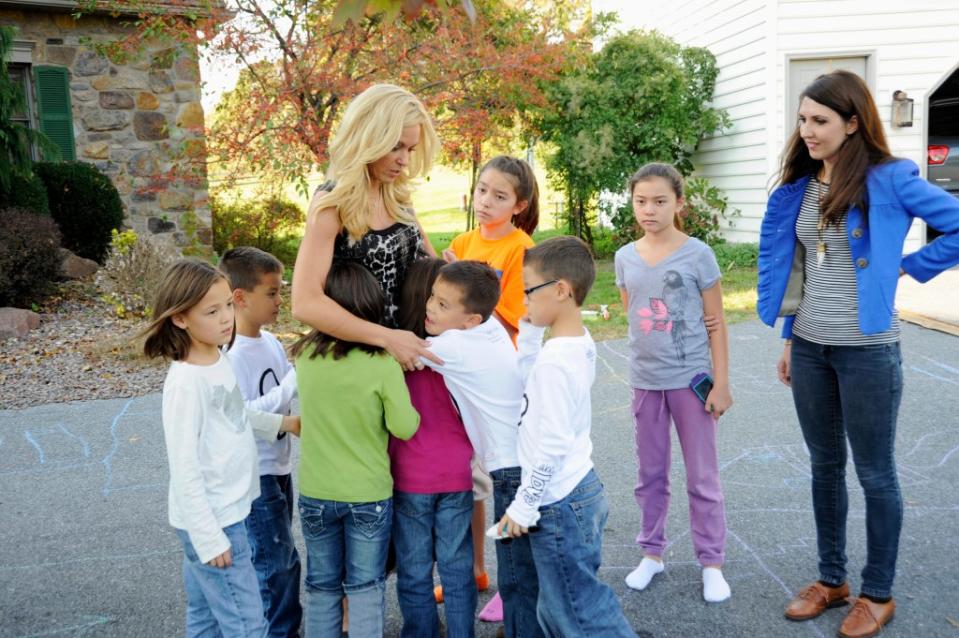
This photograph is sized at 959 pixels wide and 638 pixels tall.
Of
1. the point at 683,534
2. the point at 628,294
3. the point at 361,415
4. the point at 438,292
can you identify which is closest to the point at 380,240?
the point at 438,292

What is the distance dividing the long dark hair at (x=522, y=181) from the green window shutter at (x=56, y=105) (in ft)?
28.6

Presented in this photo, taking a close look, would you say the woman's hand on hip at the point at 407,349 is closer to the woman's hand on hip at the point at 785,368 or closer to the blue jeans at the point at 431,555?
the blue jeans at the point at 431,555

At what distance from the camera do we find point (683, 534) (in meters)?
3.43

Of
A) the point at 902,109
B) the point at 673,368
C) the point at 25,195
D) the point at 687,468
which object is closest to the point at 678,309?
the point at 673,368

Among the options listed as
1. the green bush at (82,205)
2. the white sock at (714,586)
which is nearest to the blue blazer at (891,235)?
the white sock at (714,586)

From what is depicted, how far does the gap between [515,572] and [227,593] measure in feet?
2.66

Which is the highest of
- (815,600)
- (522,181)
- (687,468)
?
(522,181)

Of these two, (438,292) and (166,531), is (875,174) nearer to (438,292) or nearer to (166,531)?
(438,292)

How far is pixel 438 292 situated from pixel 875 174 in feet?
4.67

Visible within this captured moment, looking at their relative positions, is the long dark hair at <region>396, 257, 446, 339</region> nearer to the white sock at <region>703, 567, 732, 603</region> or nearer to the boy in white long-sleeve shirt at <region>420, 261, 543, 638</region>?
the boy in white long-sleeve shirt at <region>420, 261, 543, 638</region>

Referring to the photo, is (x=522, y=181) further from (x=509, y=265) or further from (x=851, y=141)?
(x=851, y=141)

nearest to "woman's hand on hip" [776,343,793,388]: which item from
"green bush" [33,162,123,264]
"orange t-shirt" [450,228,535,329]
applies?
"orange t-shirt" [450,228,535,329]

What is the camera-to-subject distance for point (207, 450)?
2.17 m

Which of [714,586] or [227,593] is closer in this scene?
[227,593]
